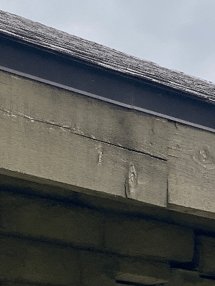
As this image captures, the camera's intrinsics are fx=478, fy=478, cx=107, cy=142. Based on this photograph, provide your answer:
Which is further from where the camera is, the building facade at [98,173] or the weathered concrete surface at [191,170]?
the weathered concrete surface at [191,170]

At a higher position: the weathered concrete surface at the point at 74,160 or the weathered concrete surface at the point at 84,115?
the weathered concrete surface at the point at 84,115

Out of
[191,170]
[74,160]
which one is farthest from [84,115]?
[191,170]

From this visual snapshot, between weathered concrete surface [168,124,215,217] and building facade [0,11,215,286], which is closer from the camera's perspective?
Result: building facade [0,11,215,286]

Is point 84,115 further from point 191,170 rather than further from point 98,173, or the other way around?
point 191,170

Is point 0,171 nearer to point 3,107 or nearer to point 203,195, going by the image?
point 3,107

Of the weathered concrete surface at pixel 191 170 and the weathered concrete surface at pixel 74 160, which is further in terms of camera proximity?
the weathered concrete surface at pixel 191 170

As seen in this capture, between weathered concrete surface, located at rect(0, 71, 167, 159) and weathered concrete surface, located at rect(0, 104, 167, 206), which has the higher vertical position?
weathered concrete surface, located at rect(0, 71, 167, 159)

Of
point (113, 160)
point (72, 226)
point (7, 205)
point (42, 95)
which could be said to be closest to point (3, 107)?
point (42, 95)

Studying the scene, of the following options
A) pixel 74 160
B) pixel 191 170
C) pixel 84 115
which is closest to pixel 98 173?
pixel 74 160

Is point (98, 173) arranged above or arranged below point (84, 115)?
below

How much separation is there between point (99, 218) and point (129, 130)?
0.56 m

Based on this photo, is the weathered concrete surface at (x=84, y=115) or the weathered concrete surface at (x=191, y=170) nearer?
the weathered concrete surface at (x=84, y=115)

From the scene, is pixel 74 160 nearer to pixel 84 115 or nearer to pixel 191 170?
pixel 84 115

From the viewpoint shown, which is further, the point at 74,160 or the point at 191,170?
the point at 191,170
